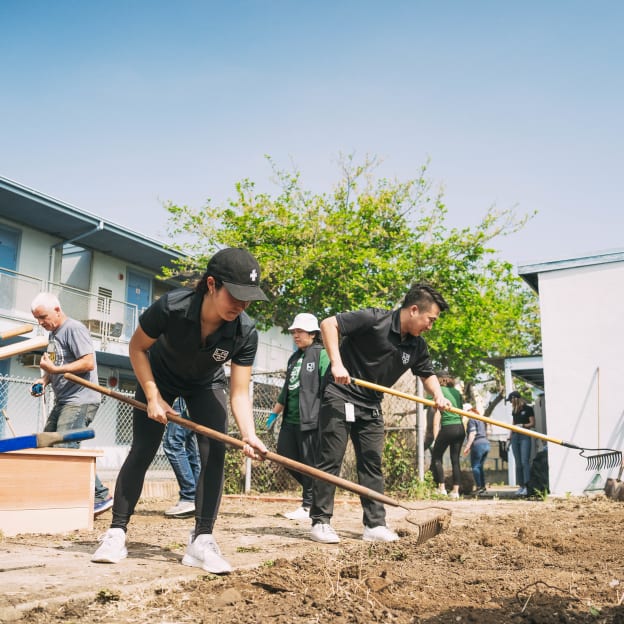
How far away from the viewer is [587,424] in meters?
9.81

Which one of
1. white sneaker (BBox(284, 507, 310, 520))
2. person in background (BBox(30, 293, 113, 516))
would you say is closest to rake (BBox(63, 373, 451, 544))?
person in background (BBox(30, 293, 113, 516))

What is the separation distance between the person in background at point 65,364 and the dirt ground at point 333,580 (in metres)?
1.12

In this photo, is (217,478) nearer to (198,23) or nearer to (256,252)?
(198,23)

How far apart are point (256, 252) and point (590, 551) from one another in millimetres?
12898

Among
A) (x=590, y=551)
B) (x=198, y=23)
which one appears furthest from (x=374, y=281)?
(x=590, y=551)

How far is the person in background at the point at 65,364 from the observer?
17.9 ft

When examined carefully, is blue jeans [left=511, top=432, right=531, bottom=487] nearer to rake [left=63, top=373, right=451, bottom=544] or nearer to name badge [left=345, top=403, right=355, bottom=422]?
name badge [left=345, top=403, right=355, bottom=422]

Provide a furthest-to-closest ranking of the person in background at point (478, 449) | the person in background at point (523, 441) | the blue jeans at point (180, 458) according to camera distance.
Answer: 1. the person in background at point (478, 449)
2. the person in background at point (523, 441)
3. the blue jeans at point (180, 458)

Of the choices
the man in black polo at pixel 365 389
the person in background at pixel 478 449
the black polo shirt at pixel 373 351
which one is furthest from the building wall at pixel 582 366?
the man in black polo at pixel 365 389

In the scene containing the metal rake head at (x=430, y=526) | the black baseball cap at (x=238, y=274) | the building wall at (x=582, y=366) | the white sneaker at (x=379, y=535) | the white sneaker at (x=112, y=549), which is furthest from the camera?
the building wall at (x=582, y=366)

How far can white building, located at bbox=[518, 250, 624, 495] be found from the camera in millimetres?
9648

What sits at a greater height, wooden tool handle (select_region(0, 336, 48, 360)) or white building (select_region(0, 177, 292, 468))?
white building (select_region(0, 177, 292, 468))

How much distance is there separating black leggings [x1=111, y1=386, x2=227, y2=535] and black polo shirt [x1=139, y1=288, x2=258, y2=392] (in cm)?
11

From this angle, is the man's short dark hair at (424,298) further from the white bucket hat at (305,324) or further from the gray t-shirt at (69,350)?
the gray t-shirt at (69,350)
